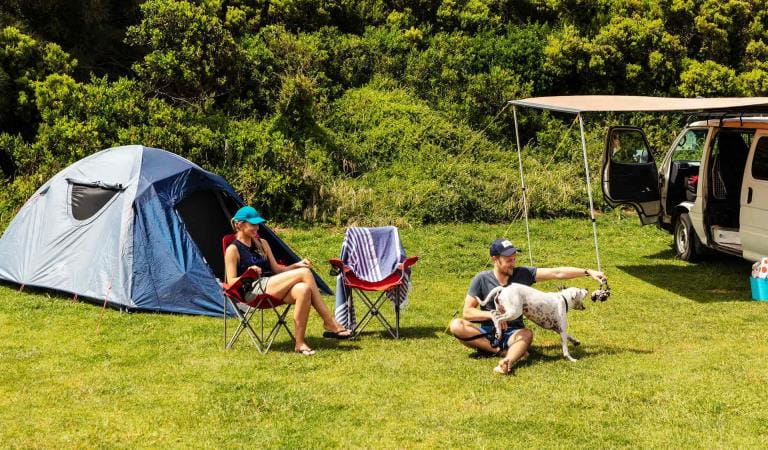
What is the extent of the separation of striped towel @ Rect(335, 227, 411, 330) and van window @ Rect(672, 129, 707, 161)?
5282 millimetres

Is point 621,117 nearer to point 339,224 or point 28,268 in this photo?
point 339,224

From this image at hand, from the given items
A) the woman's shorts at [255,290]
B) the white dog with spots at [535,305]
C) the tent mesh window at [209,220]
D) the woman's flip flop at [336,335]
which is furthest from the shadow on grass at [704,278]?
the tent mesh window at [209,220]

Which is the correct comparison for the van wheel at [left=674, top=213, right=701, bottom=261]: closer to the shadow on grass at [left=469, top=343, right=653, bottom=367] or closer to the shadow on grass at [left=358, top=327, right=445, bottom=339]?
the shadow on grass at [left=469, top=343, right=653, bottom=367]

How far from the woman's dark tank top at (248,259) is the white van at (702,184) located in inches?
217

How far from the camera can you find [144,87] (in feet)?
50.7

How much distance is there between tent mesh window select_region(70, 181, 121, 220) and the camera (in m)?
9.55

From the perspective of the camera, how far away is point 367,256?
8211 millimetres

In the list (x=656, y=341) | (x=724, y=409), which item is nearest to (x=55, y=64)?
(x=656, y=341)

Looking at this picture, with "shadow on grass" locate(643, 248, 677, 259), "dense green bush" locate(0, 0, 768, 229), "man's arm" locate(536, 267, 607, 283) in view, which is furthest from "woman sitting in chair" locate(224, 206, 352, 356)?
"dense green bush" locate(0, 0, 768, 229)

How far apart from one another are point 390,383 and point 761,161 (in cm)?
578

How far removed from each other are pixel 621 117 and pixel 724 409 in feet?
40.1

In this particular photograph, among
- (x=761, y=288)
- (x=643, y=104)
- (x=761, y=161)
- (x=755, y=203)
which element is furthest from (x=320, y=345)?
(x=761, y=161)

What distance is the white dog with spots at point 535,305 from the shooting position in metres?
6.66

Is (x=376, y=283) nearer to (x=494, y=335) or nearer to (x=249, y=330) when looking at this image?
(x=249, y=330)
